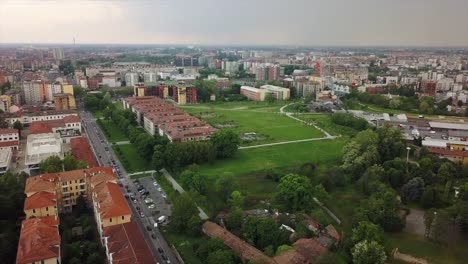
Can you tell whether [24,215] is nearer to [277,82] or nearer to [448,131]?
[448,131]

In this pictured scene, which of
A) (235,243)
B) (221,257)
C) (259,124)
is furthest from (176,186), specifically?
(259,124)

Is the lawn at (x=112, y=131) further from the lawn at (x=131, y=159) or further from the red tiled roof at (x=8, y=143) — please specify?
the red tiled roof at (x=8, y=143)

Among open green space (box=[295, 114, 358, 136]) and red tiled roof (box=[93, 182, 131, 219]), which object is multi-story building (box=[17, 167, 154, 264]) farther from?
open green space (box=[295, 114, 358, 136])

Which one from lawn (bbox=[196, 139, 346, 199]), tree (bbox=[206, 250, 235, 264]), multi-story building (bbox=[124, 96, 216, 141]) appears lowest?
lawn (bbox=[196, 139, 346, 199])

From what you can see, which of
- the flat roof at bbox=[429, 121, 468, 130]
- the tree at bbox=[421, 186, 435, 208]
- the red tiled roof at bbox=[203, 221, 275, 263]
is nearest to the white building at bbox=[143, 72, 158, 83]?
the flat roof at bbox=[429, 121, 468, 130]

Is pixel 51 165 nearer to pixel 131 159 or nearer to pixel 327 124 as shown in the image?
pixel 131 159
